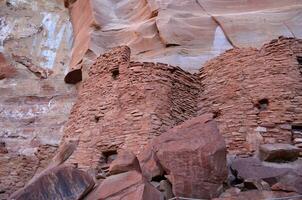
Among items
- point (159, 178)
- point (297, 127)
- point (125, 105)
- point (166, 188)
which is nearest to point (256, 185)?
point (166, 188)

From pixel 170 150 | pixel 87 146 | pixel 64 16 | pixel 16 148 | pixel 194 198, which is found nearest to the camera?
pixel 194 198

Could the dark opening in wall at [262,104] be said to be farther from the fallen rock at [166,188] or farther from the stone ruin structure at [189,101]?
the fallen rock at [166,188]

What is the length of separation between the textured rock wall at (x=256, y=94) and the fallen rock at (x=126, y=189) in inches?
97.9

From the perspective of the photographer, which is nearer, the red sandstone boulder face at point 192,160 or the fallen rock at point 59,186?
the red sandstone boulder face at point 192,160

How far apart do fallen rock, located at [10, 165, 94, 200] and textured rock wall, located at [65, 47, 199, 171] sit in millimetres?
1721

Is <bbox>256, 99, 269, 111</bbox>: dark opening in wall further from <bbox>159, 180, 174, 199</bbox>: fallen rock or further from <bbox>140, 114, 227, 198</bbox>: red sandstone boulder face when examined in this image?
<bbox>159, 180, 174, 199</bbox>: fallen rock

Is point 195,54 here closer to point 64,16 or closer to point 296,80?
point 296,80

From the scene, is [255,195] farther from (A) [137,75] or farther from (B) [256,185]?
(A) [137,75]

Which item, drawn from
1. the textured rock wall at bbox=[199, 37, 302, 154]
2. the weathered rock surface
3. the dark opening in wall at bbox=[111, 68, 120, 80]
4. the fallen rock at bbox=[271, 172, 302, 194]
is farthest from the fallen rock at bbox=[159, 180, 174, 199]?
the weathered rock surface

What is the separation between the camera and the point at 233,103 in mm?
9797

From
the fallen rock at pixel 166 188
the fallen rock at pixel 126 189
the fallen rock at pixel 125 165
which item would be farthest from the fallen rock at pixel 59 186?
the fallen rock at pixel 166 188

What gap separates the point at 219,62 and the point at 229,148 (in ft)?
8.19

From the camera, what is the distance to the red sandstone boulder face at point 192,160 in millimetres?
7086

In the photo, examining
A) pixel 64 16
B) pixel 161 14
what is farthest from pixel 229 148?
pixel 64 16
